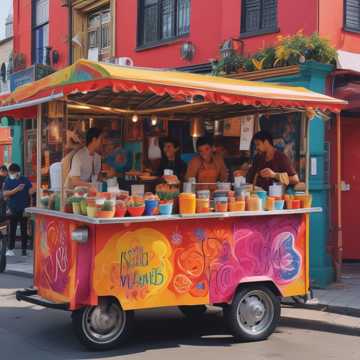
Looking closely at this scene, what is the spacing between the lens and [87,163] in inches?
273

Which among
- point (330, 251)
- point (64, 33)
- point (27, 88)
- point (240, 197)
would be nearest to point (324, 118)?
point (330, 251)

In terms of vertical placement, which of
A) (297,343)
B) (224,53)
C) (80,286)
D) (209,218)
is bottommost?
(297,343)

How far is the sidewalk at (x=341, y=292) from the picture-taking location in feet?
25.7

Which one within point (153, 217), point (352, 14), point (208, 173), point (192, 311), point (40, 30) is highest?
point (40, 30)

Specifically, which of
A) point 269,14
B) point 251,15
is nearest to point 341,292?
point 269,14

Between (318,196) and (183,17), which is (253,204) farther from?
(183,17)

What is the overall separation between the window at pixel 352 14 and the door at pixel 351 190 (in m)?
1.62

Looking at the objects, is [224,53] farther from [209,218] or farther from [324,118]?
[209,218]

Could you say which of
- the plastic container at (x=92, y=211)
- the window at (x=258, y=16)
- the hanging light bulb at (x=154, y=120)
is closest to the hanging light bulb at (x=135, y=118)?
the hanging light bulb at (x=154, y=120)

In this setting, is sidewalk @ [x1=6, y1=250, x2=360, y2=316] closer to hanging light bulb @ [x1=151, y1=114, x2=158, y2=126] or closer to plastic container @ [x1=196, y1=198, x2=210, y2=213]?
plastic container @ [x1=196, y1=198, x2=210, y2=213]

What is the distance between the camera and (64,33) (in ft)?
52.0

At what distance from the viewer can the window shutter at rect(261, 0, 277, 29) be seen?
10391 millimetres

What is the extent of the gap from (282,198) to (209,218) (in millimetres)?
1062

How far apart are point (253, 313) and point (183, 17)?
761cm
